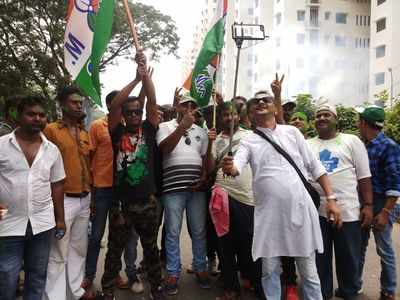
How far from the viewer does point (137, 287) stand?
13.7 feet

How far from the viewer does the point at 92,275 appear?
13.5 ft

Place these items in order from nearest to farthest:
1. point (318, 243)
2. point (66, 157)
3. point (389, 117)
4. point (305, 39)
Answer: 1. point (318, 243)
2. point (66, 157)
3. point (389, 117)
4. point (305, 39)

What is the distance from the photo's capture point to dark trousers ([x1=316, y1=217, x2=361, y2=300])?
12.4ft

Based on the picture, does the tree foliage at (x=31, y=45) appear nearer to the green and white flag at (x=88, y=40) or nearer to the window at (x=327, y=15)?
the green and white flag at (x=88, y=40)

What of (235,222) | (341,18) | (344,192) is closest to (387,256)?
(344,192)

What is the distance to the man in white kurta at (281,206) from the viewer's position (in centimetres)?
312

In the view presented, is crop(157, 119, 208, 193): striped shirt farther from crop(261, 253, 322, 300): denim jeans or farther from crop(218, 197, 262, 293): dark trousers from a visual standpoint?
crop(261, 253, 322, 300): denim jeans

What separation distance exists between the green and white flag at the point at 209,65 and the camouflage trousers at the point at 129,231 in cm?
122

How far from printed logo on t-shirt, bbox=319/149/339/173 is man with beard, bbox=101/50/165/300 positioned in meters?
1.54

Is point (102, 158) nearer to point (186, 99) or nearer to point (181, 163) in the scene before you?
point (181, 163)

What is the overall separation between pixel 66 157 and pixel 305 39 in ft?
158

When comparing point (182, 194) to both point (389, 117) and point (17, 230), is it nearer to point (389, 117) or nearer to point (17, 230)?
point (17, 230)

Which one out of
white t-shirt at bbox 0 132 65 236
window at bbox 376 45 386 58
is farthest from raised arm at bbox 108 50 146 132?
window at bbox 376 45 386 58

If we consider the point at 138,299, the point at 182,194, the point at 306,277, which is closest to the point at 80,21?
the point at 182,194
